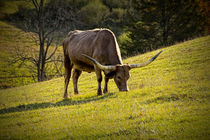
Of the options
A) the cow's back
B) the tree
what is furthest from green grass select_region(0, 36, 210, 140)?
the tree

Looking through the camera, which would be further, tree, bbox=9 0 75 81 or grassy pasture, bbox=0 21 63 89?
tree, bbox=9 0 75 81

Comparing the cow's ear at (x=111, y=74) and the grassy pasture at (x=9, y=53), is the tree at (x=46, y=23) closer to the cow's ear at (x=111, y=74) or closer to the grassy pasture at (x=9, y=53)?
the grassy pasture at (x=9, y=53)

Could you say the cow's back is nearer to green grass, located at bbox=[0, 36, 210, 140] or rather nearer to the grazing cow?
the grazing cow

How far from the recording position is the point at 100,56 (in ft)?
29.6

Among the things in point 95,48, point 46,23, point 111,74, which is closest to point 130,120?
point 111,74

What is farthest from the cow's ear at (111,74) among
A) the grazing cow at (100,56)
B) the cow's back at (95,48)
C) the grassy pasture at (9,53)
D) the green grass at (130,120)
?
the grassy pasture at (9,53)

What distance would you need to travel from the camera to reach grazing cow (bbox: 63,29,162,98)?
8180mm

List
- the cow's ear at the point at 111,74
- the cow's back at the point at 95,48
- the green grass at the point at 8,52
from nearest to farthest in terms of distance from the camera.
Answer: the cow's ear at the point at 111,74
the cow's back at the point at 95,48
the green grass at the point at 8,52

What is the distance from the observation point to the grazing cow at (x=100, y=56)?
8180 millimetres

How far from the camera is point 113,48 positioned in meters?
9.12

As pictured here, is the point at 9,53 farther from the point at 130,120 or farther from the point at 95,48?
the point at 130,120

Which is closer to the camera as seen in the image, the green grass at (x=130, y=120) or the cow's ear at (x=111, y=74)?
the green grass at (x=130, y=120)

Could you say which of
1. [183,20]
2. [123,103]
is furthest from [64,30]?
[123,103]

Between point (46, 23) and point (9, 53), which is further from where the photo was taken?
point (46, 23)
